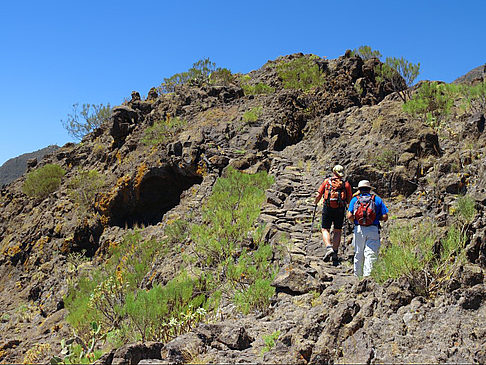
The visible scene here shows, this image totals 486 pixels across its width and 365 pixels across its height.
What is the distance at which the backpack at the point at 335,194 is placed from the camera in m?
6.81

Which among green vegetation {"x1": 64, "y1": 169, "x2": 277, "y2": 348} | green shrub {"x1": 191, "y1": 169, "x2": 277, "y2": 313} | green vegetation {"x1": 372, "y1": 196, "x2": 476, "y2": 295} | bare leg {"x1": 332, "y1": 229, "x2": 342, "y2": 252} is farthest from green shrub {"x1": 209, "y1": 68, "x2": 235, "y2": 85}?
green vegetation {"x1": 372, "y1": 196, "x2": 476, "y2": 295}

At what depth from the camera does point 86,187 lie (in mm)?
16812

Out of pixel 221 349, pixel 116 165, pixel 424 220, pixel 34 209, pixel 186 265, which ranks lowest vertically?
pixel 221 349

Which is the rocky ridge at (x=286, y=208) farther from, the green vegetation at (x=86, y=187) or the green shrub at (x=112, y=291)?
the green shrub at (x=112, y=291)

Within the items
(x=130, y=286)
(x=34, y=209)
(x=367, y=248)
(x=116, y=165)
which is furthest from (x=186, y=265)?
(x=34, y=209)

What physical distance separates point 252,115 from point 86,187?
8.29 metres

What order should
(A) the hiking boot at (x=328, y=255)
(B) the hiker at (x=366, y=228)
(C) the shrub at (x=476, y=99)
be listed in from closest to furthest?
(B) the hiker at (x=366, y=228), (A) the hiking boot at (x=328, y=255), (C) the shrub at (x=476, y=99)

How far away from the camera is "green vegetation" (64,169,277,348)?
492cm

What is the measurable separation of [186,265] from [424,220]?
476 cm

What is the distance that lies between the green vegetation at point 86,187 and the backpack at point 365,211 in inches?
529

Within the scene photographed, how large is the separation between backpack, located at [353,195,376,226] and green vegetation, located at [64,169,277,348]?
1627 mm

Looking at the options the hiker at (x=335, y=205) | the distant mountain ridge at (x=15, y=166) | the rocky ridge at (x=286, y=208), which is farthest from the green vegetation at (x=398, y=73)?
the distant mountain ridge at (x=15, y=166)

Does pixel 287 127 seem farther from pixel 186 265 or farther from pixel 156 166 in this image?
pixel 186 265

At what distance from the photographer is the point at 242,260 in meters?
6.71
